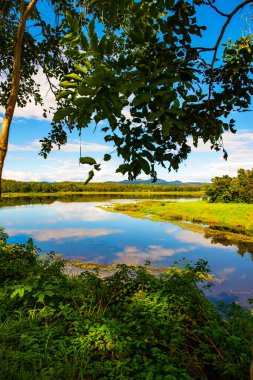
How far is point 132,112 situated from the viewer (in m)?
2.38

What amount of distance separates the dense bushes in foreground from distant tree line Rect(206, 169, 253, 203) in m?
43.2

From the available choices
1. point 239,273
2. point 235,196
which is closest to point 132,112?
point 239,273

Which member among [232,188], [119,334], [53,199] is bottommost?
[53,199]

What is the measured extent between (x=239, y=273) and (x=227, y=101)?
1555cm

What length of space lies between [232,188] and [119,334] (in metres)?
47.3

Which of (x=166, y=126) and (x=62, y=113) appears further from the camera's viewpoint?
(x=166, y=126)

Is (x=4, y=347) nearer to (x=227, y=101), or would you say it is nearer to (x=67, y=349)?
(x=67, y=349)

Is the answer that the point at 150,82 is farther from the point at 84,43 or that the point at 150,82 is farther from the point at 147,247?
the point at 147,247

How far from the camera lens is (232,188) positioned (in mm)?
48469

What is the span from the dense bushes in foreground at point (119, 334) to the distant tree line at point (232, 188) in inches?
1699

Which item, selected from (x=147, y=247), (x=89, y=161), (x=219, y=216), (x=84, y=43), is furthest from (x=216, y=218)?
(x=84, y=43)

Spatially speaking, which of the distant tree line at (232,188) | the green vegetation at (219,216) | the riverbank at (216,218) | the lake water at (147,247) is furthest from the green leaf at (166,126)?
the distant tree line at (232,188)

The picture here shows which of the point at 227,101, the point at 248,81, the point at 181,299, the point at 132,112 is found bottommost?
the point at 181,299

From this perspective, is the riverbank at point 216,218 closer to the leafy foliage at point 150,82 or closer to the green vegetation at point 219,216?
the green vegetation at point 219,216
